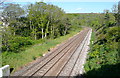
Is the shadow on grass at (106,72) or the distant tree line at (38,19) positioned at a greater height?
the distant tree line at (38,19)

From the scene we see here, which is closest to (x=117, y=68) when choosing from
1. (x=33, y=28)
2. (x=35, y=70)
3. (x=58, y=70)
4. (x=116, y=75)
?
(x=116, y=75)

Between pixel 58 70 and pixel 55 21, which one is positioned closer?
pixel 58 70

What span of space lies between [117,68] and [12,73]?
7.35 metres

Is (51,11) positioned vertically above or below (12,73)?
above

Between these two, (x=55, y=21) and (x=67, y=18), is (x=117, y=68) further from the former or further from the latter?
(x=67, y=18)

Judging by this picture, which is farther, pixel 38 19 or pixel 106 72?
pixel 38 19

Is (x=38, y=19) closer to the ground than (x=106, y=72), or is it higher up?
higher up

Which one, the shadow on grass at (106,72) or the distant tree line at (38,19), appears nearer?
the shadow on grass at (106,72)

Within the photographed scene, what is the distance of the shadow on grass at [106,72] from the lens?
858 cm

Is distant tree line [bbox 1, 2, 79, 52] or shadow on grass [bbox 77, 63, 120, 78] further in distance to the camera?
distant tree line [bbox 1, 2, 79, 52]

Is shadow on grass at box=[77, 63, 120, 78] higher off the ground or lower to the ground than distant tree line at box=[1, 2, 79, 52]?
lower

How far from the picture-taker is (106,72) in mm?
9039

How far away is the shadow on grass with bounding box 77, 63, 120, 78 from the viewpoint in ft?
28.1

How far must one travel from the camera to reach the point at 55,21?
3469cm
